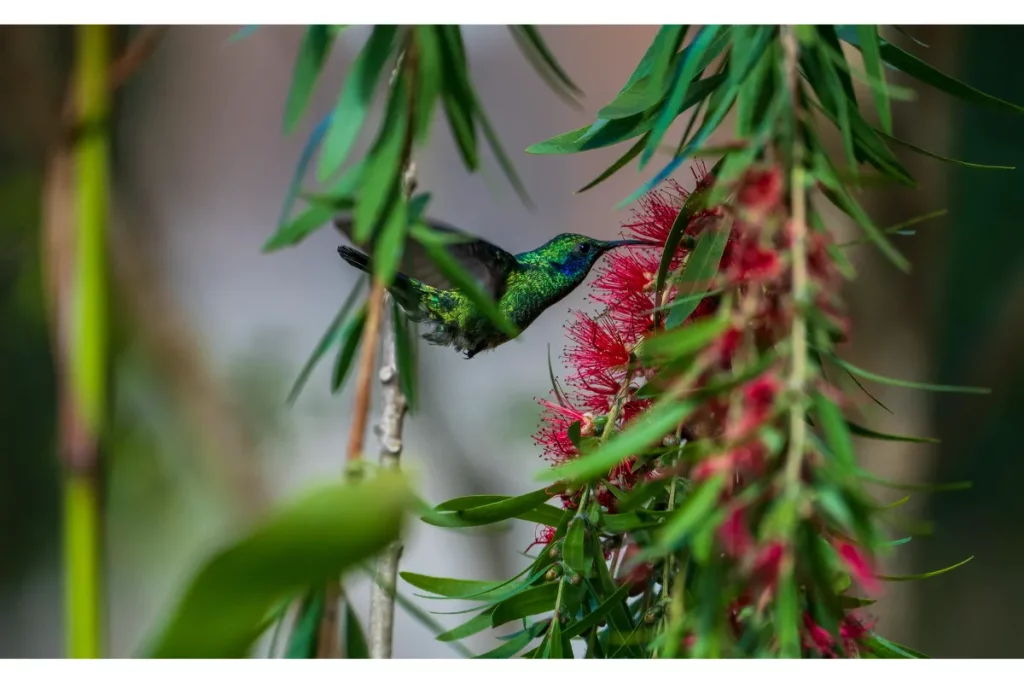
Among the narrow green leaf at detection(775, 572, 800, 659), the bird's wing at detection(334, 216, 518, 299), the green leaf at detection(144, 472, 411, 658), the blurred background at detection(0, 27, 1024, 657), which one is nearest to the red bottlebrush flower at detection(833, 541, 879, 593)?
the narrow green leaf at detection(775, 572, 800, 659)

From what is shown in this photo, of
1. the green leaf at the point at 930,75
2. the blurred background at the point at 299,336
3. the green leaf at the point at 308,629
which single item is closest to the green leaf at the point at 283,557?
the green leaf at the point at 308,629

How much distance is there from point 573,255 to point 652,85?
0.35 m

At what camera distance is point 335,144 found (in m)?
0.26

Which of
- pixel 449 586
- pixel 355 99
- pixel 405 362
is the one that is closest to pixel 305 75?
pixel 355 99

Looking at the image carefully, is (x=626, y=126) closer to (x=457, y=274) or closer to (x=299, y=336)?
(x=457, y=274)

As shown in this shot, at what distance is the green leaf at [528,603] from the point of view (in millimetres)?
357

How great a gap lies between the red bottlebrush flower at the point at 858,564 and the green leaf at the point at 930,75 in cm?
18

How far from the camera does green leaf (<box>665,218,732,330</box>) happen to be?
31 cm

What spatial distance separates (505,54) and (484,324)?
29 cm

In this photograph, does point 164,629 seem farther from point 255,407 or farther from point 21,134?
point 255,407

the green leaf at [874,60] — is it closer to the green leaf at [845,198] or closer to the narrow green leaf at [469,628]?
the green leaf at [845,198]

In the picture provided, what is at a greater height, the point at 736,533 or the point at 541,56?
the point at 541,56

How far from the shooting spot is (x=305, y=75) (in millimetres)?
276

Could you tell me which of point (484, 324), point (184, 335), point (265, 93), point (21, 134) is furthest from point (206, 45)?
point (484, 324)
